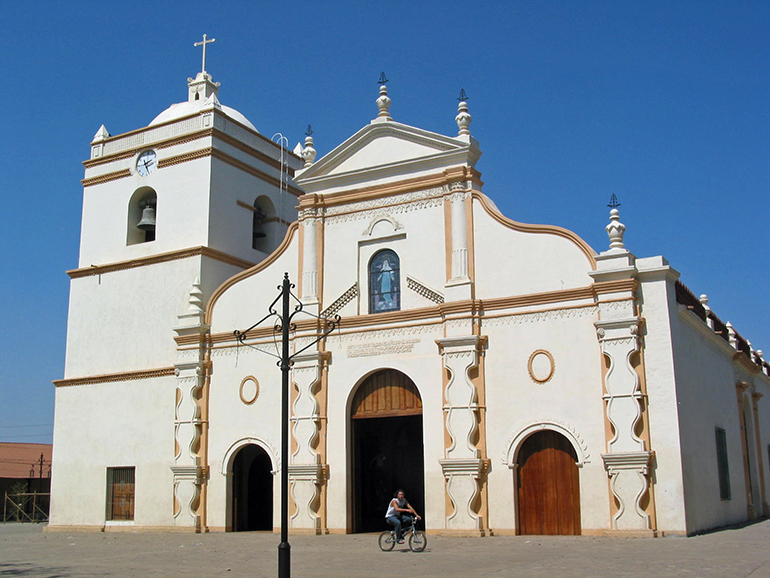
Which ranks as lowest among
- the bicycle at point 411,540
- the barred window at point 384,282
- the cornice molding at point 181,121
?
the bicycle at point 411,540

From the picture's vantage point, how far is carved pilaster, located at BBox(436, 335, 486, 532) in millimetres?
20219

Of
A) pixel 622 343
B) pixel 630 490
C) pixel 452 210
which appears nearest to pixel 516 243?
pixel 452 210

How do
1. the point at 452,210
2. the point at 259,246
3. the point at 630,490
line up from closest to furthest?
the point at 630,490 → the point at 452,210 → the point at 259,246

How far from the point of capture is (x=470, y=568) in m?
13.8

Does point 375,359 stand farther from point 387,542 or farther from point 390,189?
point 387,542

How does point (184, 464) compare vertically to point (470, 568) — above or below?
above

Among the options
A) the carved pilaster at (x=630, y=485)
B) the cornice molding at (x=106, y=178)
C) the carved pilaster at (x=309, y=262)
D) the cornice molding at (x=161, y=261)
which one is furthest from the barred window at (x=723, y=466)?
the cornice molding at (x=106, y=178)

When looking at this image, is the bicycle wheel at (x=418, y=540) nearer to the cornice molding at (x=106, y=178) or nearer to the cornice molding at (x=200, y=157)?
the cornice molding at (x=200, y=157)

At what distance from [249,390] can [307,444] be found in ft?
8.38

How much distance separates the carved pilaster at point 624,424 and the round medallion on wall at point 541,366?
133cm

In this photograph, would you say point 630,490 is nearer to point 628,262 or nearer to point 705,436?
point 705,436

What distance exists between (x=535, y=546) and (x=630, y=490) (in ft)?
9.31

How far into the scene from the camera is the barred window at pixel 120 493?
2533 cm

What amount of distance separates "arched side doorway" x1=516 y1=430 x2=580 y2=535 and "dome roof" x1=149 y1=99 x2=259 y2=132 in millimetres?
15136
